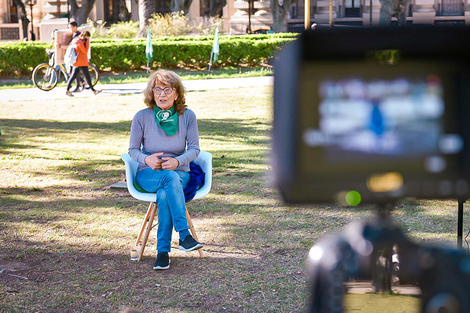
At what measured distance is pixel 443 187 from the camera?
1245 millimetres

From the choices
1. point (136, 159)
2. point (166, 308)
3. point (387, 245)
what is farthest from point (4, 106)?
point (387, 245)

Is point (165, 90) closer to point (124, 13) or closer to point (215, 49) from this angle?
point (215, 49)

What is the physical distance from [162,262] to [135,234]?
908mm

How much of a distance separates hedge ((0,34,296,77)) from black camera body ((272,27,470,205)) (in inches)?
787

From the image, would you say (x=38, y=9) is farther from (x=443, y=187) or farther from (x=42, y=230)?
(x=443, y=187)

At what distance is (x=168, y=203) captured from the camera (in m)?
4.70

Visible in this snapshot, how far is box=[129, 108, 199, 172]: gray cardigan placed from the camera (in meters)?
4.84

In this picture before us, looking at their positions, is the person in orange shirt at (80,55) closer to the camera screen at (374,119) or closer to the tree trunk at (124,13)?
the camera screen at (374,119)

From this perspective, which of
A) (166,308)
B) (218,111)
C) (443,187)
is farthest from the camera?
(218,111)

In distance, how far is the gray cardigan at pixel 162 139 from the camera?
191 inches

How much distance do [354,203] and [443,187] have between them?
0.18m

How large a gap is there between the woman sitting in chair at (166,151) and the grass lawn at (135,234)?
0.94 ft

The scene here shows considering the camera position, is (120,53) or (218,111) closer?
(218,111)

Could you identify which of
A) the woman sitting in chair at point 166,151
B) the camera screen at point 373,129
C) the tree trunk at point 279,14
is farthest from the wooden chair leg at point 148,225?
the tree trunk at point 279,14
